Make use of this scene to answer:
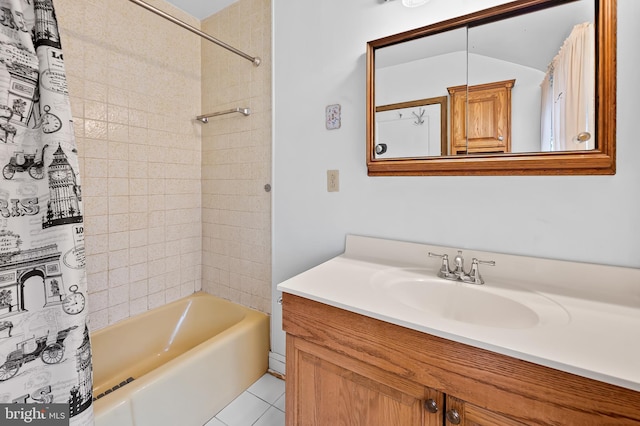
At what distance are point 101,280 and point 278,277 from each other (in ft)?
3.26

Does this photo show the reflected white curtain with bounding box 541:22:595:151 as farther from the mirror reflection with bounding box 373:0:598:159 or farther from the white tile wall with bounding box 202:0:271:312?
the white tile wall with bounding box 202:0:271:312

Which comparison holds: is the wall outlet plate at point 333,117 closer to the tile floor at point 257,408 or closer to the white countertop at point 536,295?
the white countertop at point 536,295

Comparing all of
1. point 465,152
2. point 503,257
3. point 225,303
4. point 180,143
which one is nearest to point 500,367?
point 503,257

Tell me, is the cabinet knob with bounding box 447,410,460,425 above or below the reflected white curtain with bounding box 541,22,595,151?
below

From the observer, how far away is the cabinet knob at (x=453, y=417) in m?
0.67

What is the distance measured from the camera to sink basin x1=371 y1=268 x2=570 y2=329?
2.65 feet

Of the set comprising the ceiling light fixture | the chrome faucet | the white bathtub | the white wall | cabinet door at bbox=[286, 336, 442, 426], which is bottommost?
the white bathtub

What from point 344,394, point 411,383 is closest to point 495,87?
point 411,383

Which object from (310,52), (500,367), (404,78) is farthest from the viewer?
(310,52)

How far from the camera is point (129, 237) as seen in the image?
5.53 feet

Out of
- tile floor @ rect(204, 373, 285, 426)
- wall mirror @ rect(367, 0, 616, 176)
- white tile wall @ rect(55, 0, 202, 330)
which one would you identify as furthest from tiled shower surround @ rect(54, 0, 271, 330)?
wall mirror @ rect(367, 0, 616, 176)

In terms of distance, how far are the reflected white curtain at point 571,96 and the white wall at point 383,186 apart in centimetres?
7

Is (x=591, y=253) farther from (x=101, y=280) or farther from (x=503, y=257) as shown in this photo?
(x=101, y=280)

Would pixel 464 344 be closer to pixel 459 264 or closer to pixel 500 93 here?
pixel 459 264
